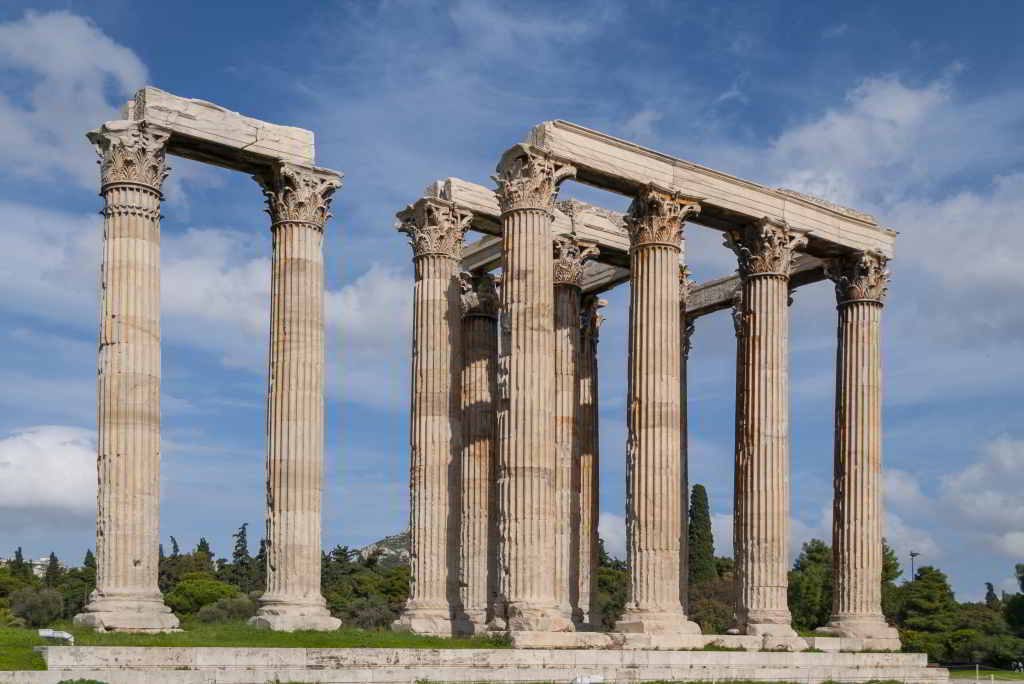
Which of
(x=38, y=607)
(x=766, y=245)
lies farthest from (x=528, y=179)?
(x=38, y=607)

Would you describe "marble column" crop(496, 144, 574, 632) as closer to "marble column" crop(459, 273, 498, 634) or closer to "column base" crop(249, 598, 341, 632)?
"marble column" crop(459, 273, 498, 634)

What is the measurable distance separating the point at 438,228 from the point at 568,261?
691 centimetres

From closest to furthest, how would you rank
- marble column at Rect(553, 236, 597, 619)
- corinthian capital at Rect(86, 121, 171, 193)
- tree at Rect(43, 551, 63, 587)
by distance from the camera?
corinthian capital at Rect(86, 121, 171, 193), marble column at Rect(553, 236, 597, 619), tree at Rect(43, 551, 63, 587)

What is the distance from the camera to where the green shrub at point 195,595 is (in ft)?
382

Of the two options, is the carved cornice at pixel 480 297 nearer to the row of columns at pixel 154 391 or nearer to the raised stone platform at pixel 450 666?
the row of columns at pixel 154 391

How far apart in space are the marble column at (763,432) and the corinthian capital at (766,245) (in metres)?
0.04

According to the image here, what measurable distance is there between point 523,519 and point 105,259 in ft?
53.0

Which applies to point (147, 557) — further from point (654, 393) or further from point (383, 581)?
point (383, 581)

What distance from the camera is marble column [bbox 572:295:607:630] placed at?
221ft

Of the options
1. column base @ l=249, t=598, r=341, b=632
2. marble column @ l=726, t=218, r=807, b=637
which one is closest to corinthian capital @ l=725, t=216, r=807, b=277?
marble column @ l=726, t=218, r=807, b=637

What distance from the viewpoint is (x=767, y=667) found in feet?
179

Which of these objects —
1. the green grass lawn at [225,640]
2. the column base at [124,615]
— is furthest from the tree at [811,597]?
the column base at [124,615]

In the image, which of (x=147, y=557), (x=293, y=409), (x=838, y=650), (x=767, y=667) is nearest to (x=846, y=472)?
(x=838, y=650)

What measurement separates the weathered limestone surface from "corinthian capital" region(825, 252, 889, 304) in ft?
49.7
